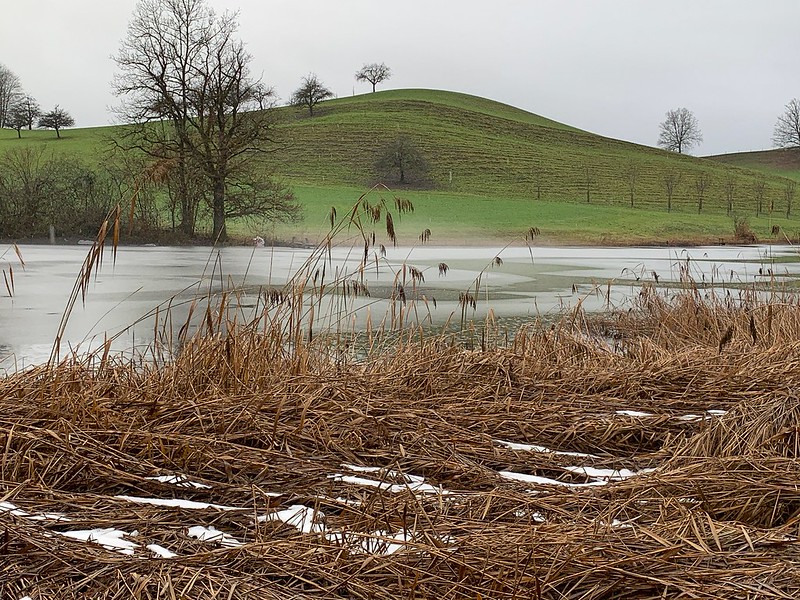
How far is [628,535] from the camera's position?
2074 mm

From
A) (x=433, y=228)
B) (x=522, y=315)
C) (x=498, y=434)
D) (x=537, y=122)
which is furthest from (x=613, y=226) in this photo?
(x=537, y=122)

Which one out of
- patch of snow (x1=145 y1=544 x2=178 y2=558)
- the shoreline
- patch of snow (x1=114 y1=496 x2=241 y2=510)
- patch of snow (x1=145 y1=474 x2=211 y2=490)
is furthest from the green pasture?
patch of snow (x1=145 y1=544 x2=178 y2=558)

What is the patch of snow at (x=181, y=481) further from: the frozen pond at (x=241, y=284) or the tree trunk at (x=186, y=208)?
the tree trunk at (x=186, y=208)

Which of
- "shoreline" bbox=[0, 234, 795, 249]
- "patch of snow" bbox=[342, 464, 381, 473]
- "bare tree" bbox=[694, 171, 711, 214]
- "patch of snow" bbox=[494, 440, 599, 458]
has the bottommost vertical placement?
"patch of snow" bbox=[494, 440, 599, 458]

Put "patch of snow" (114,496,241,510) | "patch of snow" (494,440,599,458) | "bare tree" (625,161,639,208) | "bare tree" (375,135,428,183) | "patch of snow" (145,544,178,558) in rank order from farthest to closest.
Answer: "bare tree" (375,135,428,183), "bare tree" (625,161,639,208), "patch of snow" (494,440,599,458), "patch of snow" (114,496,241,510), "patch of snow" (145,544,178,558)

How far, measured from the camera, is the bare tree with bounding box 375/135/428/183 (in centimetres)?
5000

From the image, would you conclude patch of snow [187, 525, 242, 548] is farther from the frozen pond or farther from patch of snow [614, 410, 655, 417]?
patch of snow [614, 410, 655, 417]

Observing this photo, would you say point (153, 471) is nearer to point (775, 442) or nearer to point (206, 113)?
point (775, 442)

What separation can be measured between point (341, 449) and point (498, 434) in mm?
768

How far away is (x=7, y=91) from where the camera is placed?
6838 cm

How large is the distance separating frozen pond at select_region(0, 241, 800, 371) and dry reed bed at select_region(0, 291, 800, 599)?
26.6 inches

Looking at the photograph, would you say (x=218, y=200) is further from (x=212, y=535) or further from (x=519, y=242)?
(x=212, y=535)

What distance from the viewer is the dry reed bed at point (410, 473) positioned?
190cm

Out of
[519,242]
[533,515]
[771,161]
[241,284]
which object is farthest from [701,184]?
[533,515]
